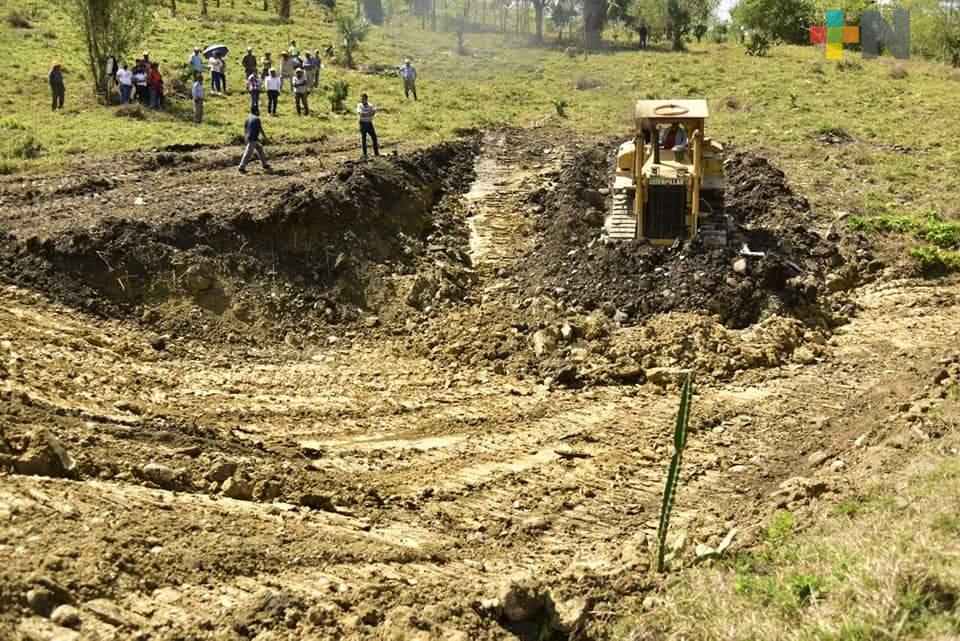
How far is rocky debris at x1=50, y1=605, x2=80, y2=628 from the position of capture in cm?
540

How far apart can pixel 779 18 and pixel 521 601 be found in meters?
47.1

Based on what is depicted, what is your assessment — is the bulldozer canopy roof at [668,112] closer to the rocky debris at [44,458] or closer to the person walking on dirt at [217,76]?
the rocky debris at [44,458]

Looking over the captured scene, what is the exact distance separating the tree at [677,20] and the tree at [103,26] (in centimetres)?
2647

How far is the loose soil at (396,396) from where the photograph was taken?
6230 millimetres

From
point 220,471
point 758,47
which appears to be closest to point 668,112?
point 220,471

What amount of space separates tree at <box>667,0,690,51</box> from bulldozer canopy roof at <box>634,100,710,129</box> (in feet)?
105

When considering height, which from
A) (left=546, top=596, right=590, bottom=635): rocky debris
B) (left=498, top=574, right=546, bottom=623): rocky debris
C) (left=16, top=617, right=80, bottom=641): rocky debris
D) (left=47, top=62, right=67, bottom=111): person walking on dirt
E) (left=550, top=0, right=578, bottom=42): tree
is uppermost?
(left=550, top=0, right=578, bottom=42): tree

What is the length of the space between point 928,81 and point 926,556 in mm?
31361

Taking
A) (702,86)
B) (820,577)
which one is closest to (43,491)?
(820,577)

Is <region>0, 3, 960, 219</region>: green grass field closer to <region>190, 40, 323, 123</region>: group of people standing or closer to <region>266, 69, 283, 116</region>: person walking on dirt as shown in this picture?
<region>190, 40, 323, 123</region>: group of people standing

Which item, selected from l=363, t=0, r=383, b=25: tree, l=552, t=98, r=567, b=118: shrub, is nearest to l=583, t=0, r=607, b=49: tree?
l=363, t=0, r=383, b=25: tree

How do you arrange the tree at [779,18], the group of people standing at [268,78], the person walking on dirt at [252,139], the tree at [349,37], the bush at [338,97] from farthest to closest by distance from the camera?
1. the tree at [779,18]
2. the tree at [349,37]
3. the bush at [338,97]
4. the group of people standing at [268,78]
5. the person walking on dirt at [252,139]

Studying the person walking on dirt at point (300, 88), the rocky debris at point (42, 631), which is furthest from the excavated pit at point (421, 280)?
the person walking on dirt at point (300, 88)

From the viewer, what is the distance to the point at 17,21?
1304 inches
